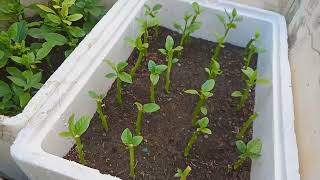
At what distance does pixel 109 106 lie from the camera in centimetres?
113

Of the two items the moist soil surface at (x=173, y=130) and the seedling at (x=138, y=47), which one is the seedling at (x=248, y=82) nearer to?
the moist soil surface at (x=173, y=130)

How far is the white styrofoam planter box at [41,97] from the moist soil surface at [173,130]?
158 millimetres

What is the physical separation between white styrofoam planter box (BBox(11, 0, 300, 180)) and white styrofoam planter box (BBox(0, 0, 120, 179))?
0.01 m

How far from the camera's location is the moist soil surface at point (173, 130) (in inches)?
39.6

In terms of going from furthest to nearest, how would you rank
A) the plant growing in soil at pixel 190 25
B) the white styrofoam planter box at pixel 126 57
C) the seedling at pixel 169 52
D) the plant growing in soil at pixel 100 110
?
the plant growing in soil at pixel 190 25
the seedling at pixel 169 52
the plant growing in soil at pixel 100 110
the white styrofoam planter box at pixel 126 57

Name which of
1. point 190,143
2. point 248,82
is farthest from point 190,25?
point 190,143

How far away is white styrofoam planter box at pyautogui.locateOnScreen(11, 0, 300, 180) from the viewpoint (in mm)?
867

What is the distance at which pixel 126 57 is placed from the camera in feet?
4.14

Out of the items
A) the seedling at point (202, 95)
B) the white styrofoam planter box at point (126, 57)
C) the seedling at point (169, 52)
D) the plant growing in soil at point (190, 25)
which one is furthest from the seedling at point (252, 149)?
the plant growing in soil at point (190, 25)

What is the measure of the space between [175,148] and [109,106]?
0.24 meters

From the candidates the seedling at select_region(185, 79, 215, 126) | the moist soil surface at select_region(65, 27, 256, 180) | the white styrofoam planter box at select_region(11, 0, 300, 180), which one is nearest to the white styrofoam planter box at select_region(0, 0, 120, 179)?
the white styrofoam planter box at select_region(11, 0, 300, 180)

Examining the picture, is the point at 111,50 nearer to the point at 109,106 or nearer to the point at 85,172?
the point at 109,106

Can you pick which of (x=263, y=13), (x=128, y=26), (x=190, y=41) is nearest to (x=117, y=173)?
(x=128, y=26)

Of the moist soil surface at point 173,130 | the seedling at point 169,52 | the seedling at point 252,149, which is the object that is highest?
the seedling at point 169,52
